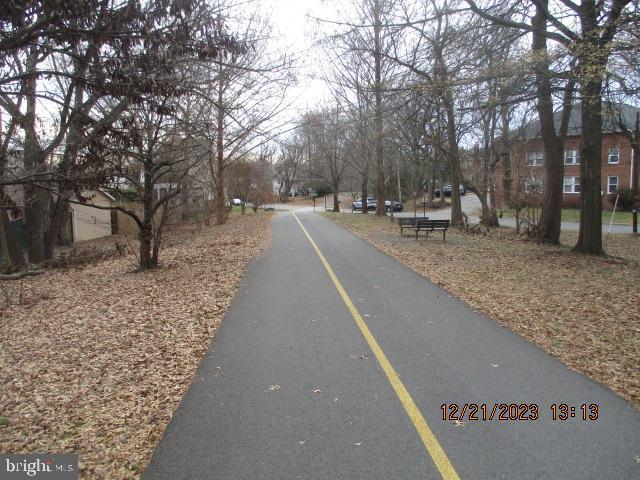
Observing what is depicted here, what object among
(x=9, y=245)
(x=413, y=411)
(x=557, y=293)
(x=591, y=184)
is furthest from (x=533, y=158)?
(x=413, y=411)

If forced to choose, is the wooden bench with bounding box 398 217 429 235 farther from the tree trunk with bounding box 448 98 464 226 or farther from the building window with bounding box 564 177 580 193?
the building window with bounding box 564 177 580 193

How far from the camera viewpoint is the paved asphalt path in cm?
329

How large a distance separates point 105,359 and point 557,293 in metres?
7.70

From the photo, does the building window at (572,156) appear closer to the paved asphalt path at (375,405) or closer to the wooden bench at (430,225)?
the wooden bench at (430,225)

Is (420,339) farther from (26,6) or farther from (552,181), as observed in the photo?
(552,181)

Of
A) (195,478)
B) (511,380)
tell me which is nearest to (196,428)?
(195,478)

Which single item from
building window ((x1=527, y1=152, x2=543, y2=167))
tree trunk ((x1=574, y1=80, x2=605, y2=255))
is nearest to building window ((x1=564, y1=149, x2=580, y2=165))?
building window ((x1=527, y1=152, x2=543, y2=167))

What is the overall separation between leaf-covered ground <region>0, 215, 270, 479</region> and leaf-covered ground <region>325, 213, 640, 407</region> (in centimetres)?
442

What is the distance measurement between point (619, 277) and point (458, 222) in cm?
1374

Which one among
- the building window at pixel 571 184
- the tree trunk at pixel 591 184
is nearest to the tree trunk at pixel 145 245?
the tree trunk at pixel 591 184

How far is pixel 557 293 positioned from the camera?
855 cm

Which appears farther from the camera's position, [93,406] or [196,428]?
[93,406]

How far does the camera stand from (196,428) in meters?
3.83

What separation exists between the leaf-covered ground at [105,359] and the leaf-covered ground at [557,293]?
174 inches
